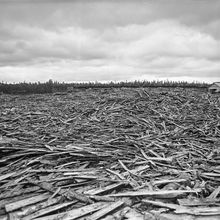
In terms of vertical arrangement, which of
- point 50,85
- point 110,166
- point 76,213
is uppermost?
point 50,85

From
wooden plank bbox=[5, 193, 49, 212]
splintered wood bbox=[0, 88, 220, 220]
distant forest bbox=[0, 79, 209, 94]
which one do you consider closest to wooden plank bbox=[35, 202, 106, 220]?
splintered wood bbox=[0, 88, 220, 220]

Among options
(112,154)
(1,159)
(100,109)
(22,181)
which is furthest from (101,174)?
(100,109)

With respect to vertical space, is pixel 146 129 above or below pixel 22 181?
above

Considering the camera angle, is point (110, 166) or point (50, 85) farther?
point (50, 85)

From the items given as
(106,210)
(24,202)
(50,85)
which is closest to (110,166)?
(106,210)

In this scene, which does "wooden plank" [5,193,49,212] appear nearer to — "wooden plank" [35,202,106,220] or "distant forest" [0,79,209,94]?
"wooden plank" [35,202,106,220]

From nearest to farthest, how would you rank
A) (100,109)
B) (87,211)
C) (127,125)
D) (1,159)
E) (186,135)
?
(87,211), (1,159), (186,135), (127,125), (100,109)

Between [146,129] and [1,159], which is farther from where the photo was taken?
[146,129]

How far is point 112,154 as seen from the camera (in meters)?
3.73

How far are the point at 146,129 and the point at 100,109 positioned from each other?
203 centimetres

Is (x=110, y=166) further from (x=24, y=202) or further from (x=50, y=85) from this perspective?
(x=50, y=85)

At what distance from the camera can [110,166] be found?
11.0 ft

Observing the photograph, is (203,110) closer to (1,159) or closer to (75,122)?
(75,122)

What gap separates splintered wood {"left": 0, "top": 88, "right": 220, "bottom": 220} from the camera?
7.98ft
